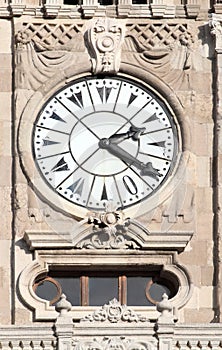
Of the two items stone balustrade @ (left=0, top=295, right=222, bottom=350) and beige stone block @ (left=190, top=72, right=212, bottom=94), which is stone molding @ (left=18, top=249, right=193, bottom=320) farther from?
beige stone block @ (left=190, top=72, right=212, bottom=94)

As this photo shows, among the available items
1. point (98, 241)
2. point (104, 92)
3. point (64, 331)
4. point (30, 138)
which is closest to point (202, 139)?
point (104, 92)

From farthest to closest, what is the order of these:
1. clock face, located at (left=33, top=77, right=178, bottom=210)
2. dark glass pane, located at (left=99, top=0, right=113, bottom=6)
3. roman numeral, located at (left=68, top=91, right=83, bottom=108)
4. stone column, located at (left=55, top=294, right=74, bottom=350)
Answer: dark glass pane, located at (left=99, top=0, right=113, bottom=6)
roman numeral, located at (left=68, top=91, right=83, bottom=108)
clock face, located at (left=33, top=77, right=178, bottom=210)
stone column, located at (left=55, top=294, right=74, bottom=350)

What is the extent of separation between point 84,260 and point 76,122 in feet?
7.25

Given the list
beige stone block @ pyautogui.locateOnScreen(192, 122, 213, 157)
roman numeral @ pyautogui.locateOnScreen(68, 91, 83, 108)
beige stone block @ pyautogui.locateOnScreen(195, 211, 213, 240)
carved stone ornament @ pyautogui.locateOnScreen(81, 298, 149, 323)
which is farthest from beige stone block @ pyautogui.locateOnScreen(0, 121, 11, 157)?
carved stone ornament @ pyautogui.locateOnScreen(81, 298, 149, 323)

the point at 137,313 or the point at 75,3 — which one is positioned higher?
the point at 75,3

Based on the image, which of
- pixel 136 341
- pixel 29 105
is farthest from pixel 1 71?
pixel 136 341

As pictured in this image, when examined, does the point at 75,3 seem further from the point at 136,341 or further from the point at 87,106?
the point at 136,341

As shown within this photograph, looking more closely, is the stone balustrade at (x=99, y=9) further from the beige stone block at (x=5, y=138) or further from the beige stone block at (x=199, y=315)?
the beige stone block at (x=199, y=315)

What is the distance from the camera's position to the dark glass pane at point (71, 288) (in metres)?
76.8

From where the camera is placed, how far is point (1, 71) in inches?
3063

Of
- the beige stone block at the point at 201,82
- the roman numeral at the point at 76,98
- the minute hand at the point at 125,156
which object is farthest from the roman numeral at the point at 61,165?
the beige stone block at the point at 201,82

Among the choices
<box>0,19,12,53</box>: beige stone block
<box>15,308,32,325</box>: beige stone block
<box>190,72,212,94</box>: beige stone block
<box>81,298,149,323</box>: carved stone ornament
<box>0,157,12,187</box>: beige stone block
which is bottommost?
<box>81,298,149,323</box>: carved stone ornament

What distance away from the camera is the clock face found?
7712 centimetres

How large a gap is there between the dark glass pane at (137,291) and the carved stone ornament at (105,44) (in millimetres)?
3262
